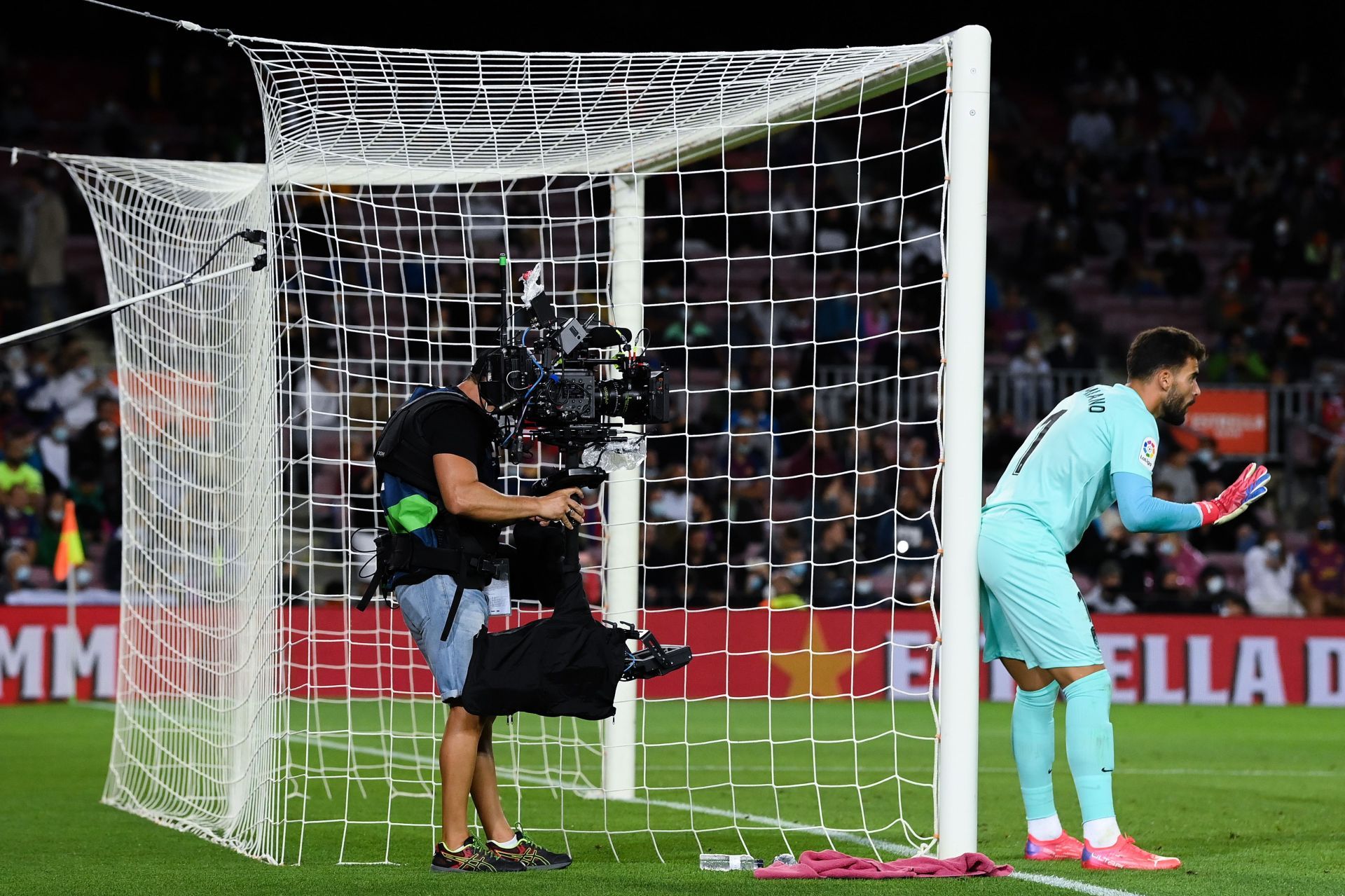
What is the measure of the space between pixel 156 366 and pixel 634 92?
329 centimetres

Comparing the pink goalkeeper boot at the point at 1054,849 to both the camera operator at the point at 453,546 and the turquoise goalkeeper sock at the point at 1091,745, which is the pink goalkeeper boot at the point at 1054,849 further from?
the camera operator at the point at 453,546

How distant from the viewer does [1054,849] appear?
252 inches

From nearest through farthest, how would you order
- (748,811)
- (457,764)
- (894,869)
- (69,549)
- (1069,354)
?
(894,869)
(457,764)
(748,811)
(69,549)
(1069,354)

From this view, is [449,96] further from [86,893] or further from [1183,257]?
[1183,257]

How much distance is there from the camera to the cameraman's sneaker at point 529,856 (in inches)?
243

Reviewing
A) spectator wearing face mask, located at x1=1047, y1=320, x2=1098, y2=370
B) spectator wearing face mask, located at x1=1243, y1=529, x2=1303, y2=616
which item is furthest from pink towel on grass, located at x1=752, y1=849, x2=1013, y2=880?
spectator wearing face mask, located at x1=1047, y1=320, x2=1098, y2=370

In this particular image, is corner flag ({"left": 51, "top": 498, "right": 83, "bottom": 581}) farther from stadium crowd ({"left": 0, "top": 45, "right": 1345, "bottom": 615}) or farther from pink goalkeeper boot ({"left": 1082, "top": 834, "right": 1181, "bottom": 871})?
pink goalkeeper boot ({"left": 1082, "top": 834, "right": 1181, "bottom": 871})

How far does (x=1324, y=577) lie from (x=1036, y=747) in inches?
506

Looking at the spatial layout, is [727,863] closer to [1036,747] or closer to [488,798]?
[488,798]

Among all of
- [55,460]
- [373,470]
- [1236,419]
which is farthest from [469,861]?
[1236,419]

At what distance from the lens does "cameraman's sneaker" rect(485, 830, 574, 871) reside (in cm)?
617

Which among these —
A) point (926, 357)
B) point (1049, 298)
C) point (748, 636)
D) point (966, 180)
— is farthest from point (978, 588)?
point (1049, 298)

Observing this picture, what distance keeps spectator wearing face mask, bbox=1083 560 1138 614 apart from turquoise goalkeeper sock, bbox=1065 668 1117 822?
10555 millimetres

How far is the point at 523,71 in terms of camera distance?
6895mm
